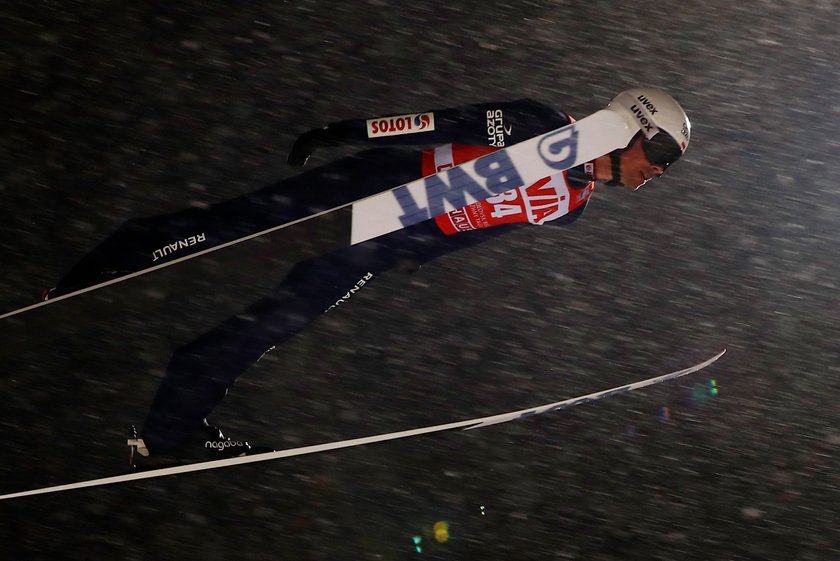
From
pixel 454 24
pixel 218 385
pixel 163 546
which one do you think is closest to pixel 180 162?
pixel 218 385

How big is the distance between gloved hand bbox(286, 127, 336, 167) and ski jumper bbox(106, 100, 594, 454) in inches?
1.1

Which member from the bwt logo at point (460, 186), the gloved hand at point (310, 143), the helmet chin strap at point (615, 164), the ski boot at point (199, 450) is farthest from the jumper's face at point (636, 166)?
the ski boot at point (199, 450)

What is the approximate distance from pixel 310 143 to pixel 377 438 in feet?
3.61

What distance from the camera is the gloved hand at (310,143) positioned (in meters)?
2.10

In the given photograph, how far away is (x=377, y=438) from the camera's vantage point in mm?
2629

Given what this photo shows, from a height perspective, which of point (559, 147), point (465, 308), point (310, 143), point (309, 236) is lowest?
point (465, 308)

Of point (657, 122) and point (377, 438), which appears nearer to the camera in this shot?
point (657, 122)

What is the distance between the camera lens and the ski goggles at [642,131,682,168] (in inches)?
80.3

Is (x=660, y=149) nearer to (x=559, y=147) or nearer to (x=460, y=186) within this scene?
(x=559, y=147)

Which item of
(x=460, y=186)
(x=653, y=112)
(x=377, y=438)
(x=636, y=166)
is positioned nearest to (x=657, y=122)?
(x=653, y=112)

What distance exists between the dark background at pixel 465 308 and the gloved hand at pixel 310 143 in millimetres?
458

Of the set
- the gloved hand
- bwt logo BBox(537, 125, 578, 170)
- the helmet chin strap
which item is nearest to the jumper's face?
the helmet chin strap

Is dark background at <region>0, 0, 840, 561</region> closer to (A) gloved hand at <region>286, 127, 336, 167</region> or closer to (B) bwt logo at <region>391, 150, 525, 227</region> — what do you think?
(A) gloved hand at <region>286, 127, 336, 167</region>

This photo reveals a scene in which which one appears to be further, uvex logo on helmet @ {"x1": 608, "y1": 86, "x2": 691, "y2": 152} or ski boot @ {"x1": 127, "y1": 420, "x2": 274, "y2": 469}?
ski boot @ {"x1": 127, "y1": 420, "x2": 274, "y2": 469}
